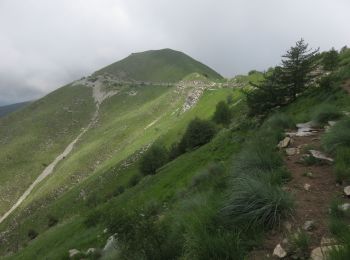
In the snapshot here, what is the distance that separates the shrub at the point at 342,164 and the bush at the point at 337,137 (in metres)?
0.61

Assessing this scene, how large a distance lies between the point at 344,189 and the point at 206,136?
3418cm

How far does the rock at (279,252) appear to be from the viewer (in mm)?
6612

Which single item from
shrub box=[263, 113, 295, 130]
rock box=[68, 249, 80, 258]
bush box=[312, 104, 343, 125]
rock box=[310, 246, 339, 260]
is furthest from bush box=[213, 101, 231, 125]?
rock box=[310, 246, 339, 260]

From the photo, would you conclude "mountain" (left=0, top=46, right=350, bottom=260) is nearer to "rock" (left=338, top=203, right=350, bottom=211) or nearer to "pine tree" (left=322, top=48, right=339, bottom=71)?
"rock" (left=338, top=203, right=350, bottom=211)

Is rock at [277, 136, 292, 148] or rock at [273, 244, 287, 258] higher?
rock at [277, 136, 292, 148]

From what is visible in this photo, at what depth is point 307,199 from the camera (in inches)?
335

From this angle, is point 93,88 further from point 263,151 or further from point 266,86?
point 263,151

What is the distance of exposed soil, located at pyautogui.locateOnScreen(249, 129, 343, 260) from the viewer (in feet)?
23.2

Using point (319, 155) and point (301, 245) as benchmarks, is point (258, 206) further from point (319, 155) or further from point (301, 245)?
point (319, 155)

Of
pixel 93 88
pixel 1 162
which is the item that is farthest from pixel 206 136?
pixel 93 88

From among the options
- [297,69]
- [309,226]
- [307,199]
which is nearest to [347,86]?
[297,69]

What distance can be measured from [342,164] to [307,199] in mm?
1645

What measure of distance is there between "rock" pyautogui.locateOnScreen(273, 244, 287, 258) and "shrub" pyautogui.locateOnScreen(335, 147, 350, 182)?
10.8 ft

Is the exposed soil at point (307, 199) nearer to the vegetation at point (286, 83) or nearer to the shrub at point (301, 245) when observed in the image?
the shrub at point (301, 245)
